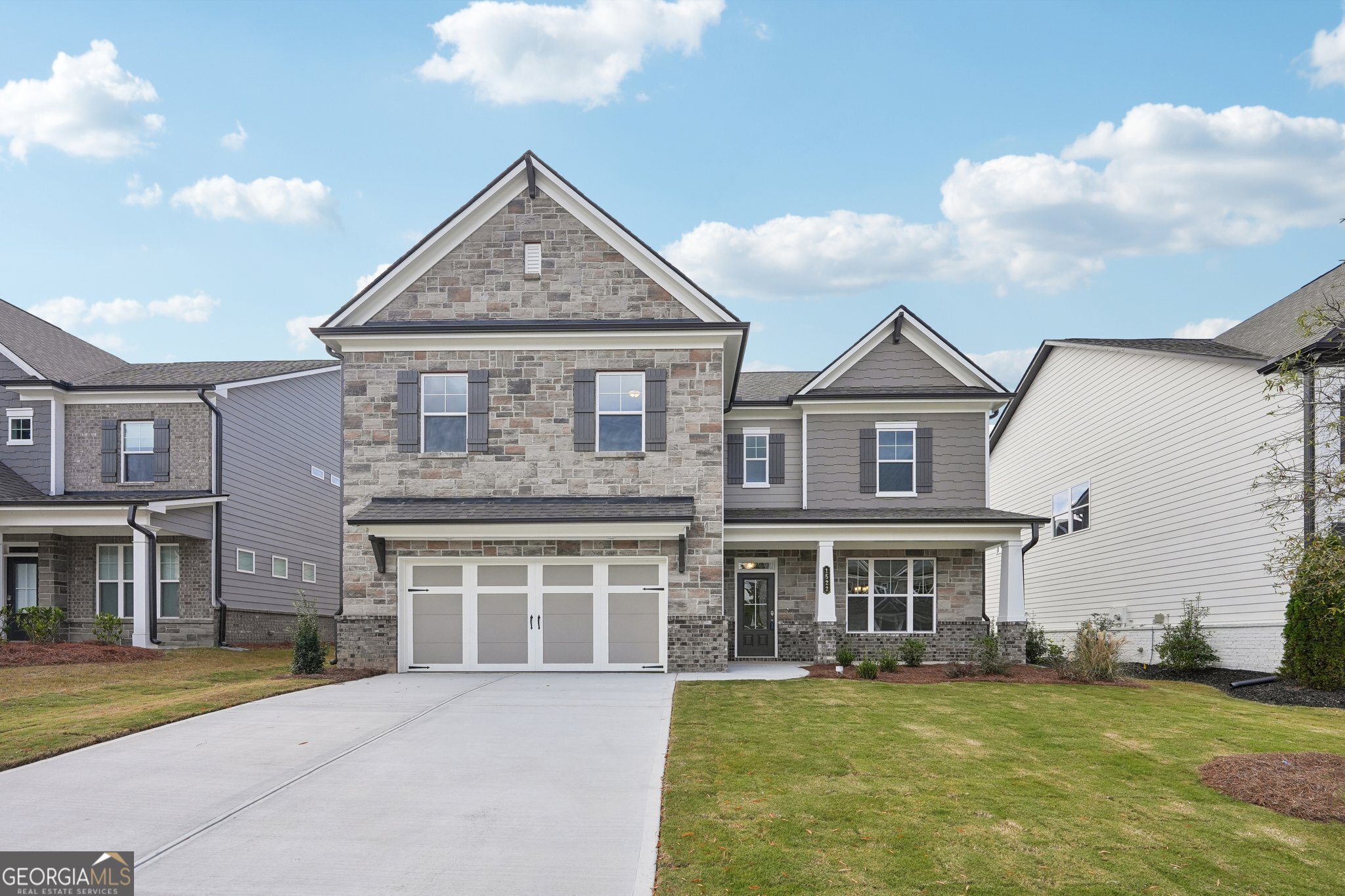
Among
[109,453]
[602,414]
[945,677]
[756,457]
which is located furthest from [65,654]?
[945,677]

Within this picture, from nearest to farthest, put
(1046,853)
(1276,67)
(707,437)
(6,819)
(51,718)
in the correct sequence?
(1046,853) → (6,819) → (51,718) → (707,437) → (1276,67)

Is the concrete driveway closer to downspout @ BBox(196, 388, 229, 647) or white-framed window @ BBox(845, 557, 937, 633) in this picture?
white-framed window @ BBox(845, 557, 937, 633)

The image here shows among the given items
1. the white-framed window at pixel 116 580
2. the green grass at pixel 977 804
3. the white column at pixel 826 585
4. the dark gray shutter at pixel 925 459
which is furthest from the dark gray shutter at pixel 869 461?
the white-framed window at pixel 116 580

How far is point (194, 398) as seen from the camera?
23672mm

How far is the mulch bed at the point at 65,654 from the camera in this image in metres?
18.5

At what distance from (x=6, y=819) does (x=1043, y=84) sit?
20612 millimetres

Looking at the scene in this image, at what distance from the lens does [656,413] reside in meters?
17.9

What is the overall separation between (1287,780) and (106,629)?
21920 mm

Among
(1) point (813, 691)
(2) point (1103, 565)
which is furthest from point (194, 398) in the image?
(2) point (1103, 565)

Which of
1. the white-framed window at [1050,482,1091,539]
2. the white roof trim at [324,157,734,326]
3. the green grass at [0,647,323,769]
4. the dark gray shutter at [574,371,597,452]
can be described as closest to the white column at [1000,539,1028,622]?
the white-framed window at [1050,482,1091,539]

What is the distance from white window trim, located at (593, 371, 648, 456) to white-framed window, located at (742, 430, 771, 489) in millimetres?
4535

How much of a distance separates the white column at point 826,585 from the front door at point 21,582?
1835 centimetres

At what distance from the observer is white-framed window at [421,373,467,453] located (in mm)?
18062

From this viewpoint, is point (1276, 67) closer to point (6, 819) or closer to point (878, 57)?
point (878, 57)
